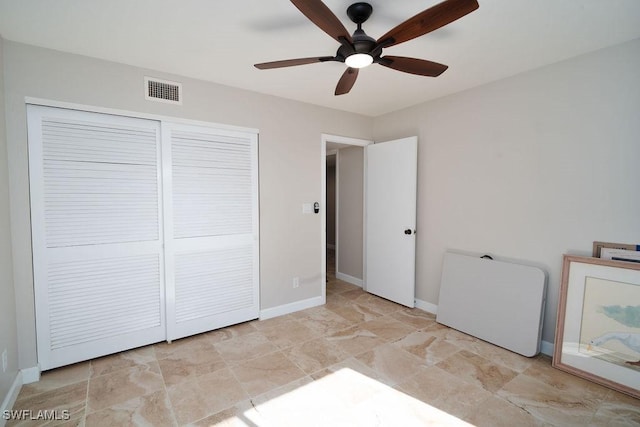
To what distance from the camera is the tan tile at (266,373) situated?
2.15 meters

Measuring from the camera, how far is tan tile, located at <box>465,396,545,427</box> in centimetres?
177

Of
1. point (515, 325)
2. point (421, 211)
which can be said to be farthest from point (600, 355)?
point (421, 211)

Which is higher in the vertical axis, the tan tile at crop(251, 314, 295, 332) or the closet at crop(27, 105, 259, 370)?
the closet at crop(27, 105, 259, 370)

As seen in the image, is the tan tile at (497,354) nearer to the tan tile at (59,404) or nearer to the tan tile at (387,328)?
the tan tile at (387,328)

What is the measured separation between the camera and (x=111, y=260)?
2.49m

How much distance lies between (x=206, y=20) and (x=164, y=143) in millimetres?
1224

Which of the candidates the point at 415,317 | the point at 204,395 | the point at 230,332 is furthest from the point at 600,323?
the point at 230,332

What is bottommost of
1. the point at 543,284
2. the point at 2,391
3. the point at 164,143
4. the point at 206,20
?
the point at 2,391

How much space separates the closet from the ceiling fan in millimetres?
1415

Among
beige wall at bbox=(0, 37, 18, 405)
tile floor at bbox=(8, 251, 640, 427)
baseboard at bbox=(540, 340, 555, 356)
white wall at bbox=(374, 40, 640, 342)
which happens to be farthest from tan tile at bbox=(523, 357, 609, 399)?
beige wall at bbox=(0, 37, 18, 405)

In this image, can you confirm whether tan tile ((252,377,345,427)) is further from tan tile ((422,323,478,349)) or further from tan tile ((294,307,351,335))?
tan tile ((422,323,478,349))

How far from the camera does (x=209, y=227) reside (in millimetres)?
2941

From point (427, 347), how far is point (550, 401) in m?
0.92

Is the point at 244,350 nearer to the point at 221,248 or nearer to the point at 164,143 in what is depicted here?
the point at 221,248
